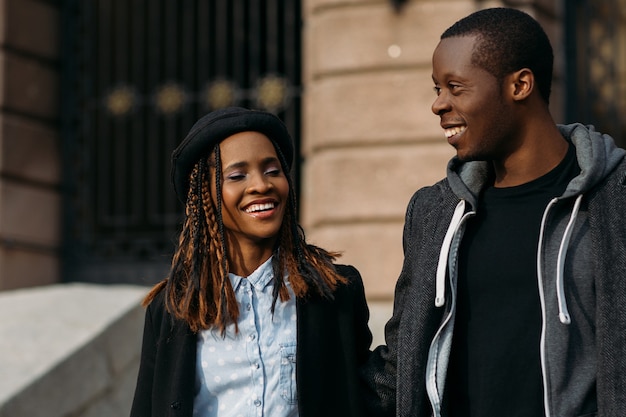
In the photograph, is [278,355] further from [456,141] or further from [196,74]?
[196,74]

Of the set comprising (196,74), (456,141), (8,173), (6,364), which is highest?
(196,74)

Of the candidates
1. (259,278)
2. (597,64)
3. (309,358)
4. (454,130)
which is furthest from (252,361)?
(597,64)

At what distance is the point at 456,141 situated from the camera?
3.71 m

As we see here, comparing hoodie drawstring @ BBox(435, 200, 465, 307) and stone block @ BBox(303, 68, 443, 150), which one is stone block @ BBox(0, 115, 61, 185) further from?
hoodie drawstring @ BBox(435, 200, 465, 307)

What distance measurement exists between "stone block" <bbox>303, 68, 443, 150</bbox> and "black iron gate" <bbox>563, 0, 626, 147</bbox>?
147 cm

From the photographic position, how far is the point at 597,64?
9.84 meters

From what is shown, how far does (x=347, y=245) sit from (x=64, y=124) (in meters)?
3.18

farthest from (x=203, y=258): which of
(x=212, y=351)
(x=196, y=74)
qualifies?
(x=196, y=74)

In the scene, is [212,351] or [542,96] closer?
[542,96]

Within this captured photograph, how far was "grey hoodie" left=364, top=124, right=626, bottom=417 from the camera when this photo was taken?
346 cm

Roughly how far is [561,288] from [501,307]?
21 cm

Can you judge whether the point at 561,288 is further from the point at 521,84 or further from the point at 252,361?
the point at 252,361

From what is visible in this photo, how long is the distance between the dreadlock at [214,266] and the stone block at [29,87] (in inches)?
249

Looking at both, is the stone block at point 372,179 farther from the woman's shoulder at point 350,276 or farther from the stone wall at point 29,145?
the woman's shoulder at point 350,276
